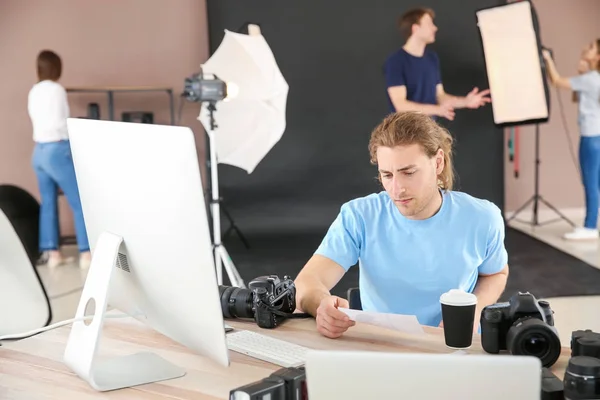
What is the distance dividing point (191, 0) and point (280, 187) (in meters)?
1.77

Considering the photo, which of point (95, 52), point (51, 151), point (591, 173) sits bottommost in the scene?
point (591, 173)

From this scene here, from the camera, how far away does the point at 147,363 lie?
5.08 feet

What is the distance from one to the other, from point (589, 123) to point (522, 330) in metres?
4.84

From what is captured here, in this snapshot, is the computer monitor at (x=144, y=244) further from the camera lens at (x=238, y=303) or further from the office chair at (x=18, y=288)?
the office chair at (x=18, y=288)

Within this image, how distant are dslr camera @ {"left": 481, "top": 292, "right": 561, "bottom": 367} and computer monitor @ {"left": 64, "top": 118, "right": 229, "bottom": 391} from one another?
1.80ft

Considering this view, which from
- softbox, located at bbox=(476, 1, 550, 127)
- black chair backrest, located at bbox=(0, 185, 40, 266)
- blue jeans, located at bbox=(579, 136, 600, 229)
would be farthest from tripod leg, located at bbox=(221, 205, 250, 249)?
blue jeans, located at bbox=(579, 136, 600, 229)

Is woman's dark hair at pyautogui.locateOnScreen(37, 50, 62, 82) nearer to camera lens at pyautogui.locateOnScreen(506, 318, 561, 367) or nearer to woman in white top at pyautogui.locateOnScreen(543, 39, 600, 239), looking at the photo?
woman in white top at pyautogui.locateOnScreen(543, 39, 600, 239)


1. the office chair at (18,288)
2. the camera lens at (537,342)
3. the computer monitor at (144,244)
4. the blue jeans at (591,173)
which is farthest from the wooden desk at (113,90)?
the camera lens at (537,342)

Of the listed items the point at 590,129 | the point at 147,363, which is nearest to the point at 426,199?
the point at 147,363

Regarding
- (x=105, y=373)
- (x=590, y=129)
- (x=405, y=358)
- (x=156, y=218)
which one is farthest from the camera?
(x=590, y=129)

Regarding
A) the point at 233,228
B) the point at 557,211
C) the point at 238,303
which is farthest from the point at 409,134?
the point at 557,211

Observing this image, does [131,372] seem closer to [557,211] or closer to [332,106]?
[332,106]

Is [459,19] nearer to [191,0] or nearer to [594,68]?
[594,68]

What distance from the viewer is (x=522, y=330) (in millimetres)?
1462
